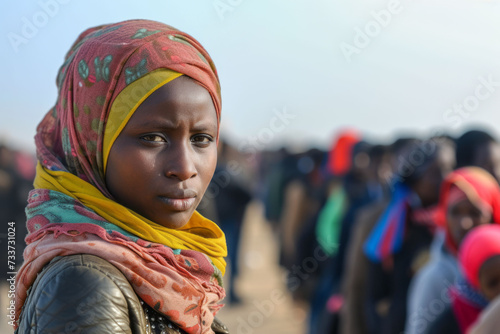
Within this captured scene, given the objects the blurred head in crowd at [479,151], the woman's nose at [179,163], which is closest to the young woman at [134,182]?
the woman's nose at [179,163]

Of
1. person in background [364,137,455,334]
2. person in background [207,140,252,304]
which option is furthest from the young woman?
person in background [207,140,252,304]

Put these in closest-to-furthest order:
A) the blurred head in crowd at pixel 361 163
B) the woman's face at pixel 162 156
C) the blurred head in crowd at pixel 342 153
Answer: the woman's face at pixel 162 156, the blurred head in crowd at pixel 361 163, the blurred head in crowd at pixel 342 153

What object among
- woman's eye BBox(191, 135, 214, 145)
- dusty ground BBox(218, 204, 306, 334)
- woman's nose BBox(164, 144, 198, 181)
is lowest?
dusty ground BBox(218, 204, 306, 334)

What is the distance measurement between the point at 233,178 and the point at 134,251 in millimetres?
7445

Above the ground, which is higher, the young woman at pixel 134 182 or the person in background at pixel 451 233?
the young woman at pixel 134 182

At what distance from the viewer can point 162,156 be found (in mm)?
1446

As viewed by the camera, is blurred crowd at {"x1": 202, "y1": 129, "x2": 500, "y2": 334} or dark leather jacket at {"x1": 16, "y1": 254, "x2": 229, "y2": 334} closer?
→ dark leather jacket at {"x1": 16, "y1": 254, "x2": 229, "y2": 334}

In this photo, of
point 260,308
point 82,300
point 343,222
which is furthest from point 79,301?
point 260,308

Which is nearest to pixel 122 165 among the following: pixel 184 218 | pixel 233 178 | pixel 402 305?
pixel 184 218

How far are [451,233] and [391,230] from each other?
88 centimetres

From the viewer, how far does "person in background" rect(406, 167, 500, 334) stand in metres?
4.07

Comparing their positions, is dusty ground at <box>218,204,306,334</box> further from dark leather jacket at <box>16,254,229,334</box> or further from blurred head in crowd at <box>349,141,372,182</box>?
dark leather jacket at <box>16,254,229,334</box>

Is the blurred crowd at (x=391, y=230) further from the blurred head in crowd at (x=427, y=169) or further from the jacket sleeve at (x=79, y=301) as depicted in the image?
the jacket sleeve at (x=79, y=301)

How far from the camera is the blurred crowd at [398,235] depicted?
12.5ft
